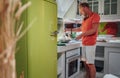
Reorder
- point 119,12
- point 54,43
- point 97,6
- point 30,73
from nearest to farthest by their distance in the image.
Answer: point 30,73 < point 54,43 < point 119,12 < point 97,6

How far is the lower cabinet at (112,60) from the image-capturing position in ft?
11.2

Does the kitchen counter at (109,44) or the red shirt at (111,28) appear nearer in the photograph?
the kitchen counter at (109,44)

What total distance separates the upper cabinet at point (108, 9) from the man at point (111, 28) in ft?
0.49

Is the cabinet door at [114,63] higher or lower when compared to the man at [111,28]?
lower

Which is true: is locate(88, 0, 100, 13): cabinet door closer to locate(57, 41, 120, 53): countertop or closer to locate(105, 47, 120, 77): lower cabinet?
locate(57, 41, 120, 53): countertop

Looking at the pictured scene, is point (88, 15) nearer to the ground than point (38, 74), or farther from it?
farther from it

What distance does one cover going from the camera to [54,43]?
211 cm

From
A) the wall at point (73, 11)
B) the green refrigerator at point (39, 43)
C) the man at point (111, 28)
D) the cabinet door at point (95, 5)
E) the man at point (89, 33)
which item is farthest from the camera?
the wall at point (73, 11)

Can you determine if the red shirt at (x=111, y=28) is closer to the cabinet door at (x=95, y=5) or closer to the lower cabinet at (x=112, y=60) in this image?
the cabinet door at (x=95, y=5)

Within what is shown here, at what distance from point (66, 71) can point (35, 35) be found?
136 cm

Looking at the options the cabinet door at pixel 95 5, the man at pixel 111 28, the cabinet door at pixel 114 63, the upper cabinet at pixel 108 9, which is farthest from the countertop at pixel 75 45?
the cabinet door at pixel 95 5

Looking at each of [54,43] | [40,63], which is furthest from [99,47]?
[40,63]

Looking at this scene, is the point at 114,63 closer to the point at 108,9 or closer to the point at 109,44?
the point at 109,44

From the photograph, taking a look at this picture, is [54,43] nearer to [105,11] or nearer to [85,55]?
[85,55]
